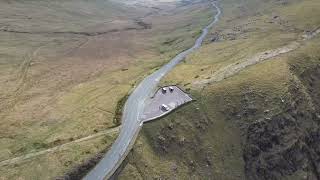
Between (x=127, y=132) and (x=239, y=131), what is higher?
(x=127, y=132)

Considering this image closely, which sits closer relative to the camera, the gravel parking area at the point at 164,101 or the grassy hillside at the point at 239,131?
the grassy hillside at the point at 239,131

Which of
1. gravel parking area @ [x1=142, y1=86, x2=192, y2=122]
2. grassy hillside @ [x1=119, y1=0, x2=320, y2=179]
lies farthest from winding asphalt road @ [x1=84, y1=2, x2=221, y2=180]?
grassy hillside @ [x1=119, y1=0, x2=320, y2=179]

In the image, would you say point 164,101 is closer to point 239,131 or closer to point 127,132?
point 127,132

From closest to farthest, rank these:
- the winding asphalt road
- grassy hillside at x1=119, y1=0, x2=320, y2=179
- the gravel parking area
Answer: the winding asphalt road
grassy hillside at x1=119, y1=0, x2=320, y2=179
the gravel parking area

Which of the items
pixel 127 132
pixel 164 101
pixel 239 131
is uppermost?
pixel 127 132

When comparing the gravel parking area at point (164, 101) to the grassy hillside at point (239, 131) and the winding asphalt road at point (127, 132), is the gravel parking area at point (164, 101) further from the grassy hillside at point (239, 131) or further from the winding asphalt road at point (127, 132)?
the grassy hillside at point (239, 131)

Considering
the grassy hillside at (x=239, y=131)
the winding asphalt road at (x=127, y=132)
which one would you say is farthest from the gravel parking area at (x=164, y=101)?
the grassy hillside at (x=239, y=131)

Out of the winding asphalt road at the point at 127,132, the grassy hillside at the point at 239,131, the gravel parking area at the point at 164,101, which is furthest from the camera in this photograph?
the gravel parking area at the point at 164,101

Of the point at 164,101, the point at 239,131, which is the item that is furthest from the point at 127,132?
the point at 239,131

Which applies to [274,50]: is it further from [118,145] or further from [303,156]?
[118,145]

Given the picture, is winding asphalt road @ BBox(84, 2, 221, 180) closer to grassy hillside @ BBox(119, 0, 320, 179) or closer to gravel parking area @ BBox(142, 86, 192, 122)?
gravel parking area @ BBox(142, 86, 192, 122)

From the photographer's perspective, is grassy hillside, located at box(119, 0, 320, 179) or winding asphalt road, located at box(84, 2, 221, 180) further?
grassy hillside, located at box(119, 0, 320, 179)
